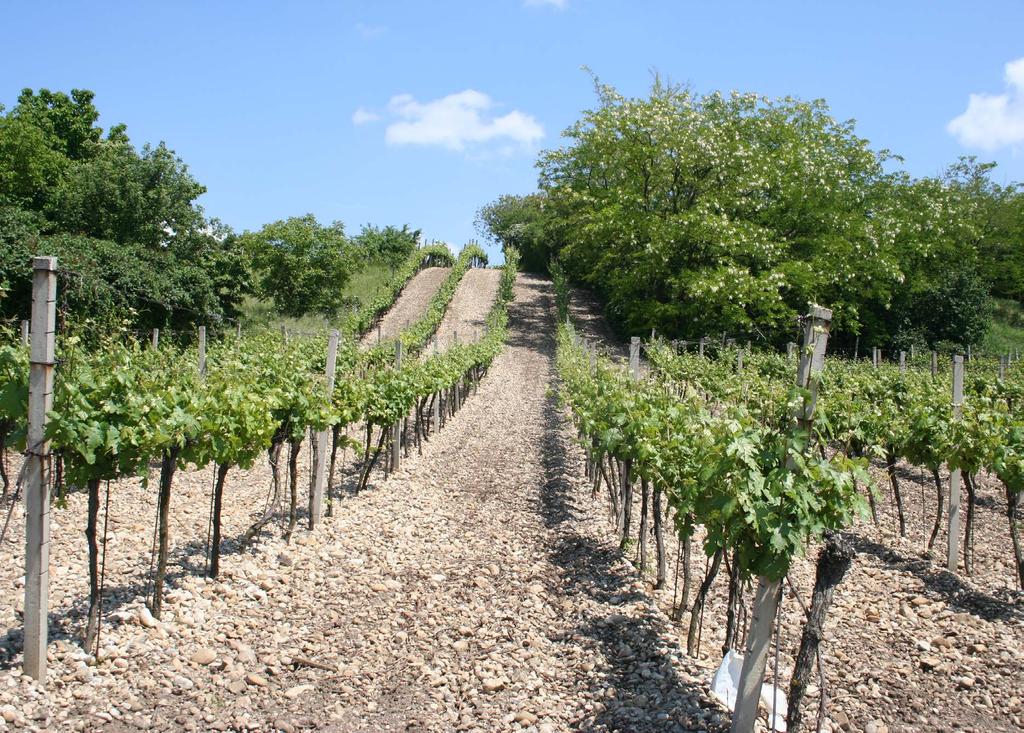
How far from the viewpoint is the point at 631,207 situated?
2608cm

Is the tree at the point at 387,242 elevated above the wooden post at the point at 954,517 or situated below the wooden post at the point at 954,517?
above

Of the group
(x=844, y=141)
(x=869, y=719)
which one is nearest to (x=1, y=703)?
(x=869, y=719)

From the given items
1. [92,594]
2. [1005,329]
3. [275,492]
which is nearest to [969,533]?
[275,492]

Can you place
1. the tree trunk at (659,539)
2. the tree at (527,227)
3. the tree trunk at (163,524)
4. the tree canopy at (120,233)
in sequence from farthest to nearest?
1. the tree at (527,227)
2. the tree canopy at (120,233)
3. the tree trunk at (659,539)
4. the tree trunk at (163,524)

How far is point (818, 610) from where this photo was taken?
3848 mm

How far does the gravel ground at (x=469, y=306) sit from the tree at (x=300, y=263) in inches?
186

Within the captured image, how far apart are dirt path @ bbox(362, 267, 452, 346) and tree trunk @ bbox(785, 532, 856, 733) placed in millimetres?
23382

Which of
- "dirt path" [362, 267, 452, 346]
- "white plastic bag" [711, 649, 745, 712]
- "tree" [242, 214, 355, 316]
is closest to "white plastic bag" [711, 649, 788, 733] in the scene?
"white plastic bag" [711, 649, 745, 712]

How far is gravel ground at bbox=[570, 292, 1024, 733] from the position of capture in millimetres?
4598

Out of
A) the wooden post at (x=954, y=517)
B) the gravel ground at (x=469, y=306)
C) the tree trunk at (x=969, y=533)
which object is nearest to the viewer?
the tree trunk at (x=969, y=533)

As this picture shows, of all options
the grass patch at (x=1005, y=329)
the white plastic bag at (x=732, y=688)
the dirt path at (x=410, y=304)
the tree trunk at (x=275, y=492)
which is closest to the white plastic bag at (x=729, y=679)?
the white plastic bag at (x=732, y=688)

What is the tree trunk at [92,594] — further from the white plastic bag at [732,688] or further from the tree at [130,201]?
the tree at [130,201]

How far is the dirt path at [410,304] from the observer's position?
30.2m

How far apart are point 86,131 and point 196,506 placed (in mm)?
34315
